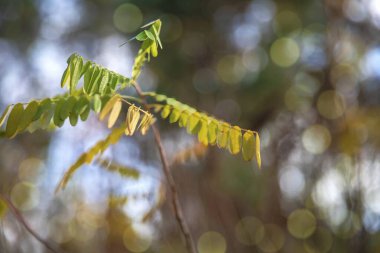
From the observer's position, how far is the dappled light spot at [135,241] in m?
4.20

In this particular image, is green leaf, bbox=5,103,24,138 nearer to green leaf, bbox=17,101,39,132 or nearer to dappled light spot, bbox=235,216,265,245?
green leaf, bbox=17,101,39,132

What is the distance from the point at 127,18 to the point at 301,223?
3.11 m

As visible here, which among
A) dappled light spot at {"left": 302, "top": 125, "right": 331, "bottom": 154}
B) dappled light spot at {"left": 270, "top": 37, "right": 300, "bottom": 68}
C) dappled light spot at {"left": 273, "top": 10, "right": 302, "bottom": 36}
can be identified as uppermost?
dappled light spot at {"left": 273, "top": 10, "right": 302, "bottom": 36}

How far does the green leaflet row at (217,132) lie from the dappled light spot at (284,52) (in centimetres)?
457

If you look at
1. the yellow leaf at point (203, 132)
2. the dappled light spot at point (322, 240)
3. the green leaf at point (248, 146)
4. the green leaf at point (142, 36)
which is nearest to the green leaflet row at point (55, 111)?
the green leaf at point (142, 36)

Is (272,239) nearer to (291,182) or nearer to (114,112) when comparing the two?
(291,182)

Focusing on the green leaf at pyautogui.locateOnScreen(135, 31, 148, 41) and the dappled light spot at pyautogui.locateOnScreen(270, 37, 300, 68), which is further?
the dappled light spot at pyautogui.locateOnScreen(270, 37, 300, 68)

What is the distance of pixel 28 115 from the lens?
123cm

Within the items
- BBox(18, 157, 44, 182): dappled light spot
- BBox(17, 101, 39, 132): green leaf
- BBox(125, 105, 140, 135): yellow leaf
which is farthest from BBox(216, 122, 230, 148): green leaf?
BBox(18, 157, 44, 182): dappled light spot

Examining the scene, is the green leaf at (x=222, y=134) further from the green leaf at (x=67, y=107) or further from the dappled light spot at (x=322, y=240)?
the dappled light spot at (x=322, y=240)

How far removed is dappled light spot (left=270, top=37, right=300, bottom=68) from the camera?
5773 mm

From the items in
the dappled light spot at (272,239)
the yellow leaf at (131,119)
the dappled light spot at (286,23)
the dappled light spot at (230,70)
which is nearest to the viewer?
the yellow leaf at (131,119)

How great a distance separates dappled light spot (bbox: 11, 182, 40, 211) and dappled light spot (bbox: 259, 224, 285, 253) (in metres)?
2.21

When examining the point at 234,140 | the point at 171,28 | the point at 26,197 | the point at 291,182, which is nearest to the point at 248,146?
the point at 234,140
